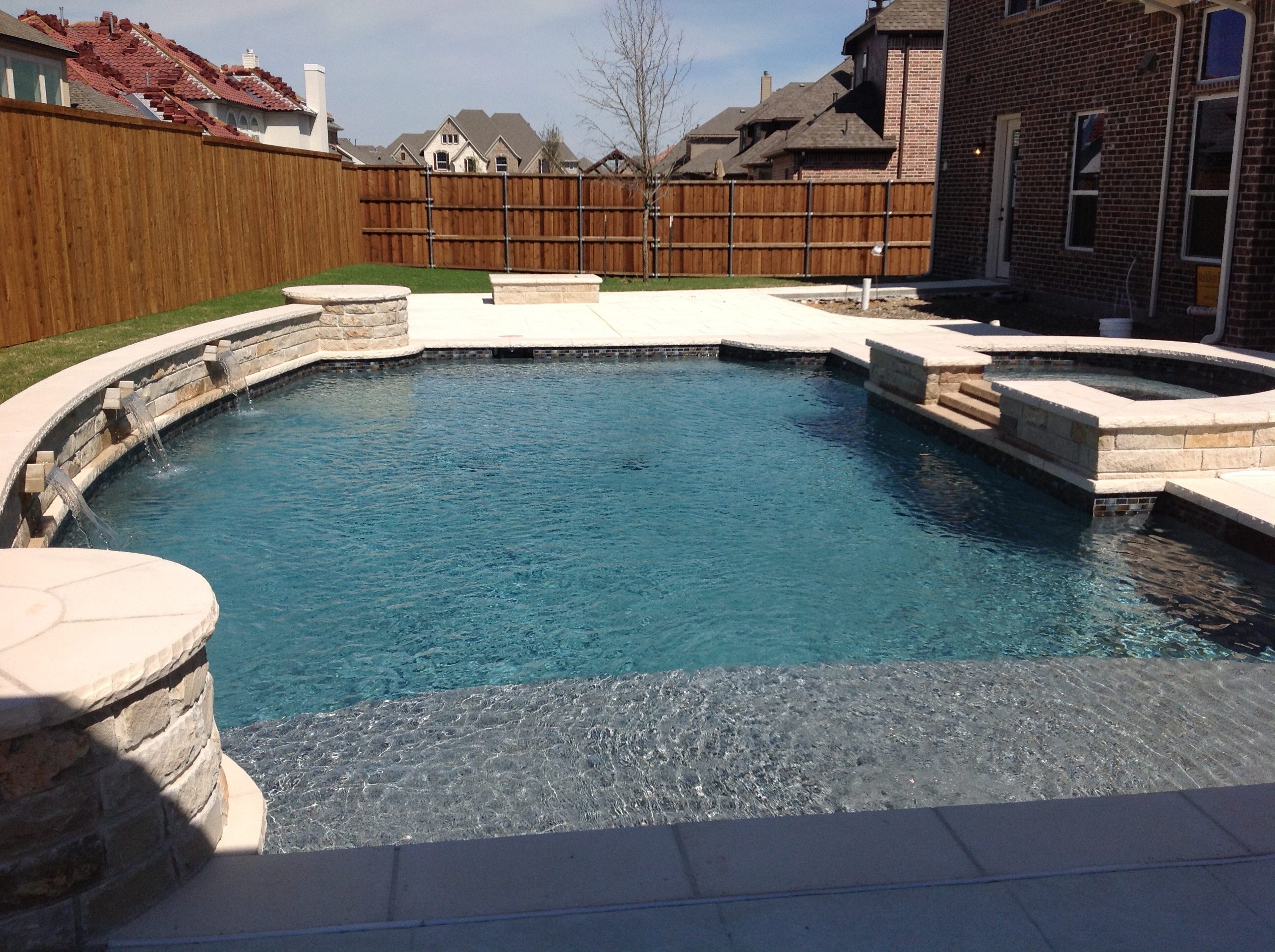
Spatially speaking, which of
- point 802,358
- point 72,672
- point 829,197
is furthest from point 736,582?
point 829,197

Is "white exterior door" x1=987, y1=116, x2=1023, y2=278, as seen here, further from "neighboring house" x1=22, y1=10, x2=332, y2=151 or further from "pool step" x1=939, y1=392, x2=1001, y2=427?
"neighboring house" x1=22, y1=10, x2=332, y2=151

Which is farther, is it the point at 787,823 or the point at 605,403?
the point at 605,403

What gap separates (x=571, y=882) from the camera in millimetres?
2506

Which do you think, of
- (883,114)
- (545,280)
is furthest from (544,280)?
(883,114)

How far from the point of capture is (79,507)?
6098 millimetres

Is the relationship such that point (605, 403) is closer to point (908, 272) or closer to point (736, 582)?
point (736, 582)

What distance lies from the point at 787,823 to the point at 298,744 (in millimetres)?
1983

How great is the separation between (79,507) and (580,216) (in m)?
17.3

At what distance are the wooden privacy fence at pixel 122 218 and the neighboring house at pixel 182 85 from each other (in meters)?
12.4

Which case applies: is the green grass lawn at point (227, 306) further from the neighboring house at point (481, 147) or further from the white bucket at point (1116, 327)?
the neighboring house at point (481, 147)

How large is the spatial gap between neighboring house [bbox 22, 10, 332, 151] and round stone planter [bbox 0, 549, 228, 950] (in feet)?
82.5

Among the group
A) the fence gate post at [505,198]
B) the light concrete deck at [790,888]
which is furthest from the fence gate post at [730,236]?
the light concrete deck at [790,888]

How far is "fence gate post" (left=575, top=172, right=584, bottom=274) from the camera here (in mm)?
22016

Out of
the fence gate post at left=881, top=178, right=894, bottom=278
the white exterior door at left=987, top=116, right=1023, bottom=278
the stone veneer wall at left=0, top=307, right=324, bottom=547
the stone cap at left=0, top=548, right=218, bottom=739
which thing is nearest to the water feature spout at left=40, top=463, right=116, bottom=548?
the stone veneer wall at left=0, top=307, right=324, bottom=547
